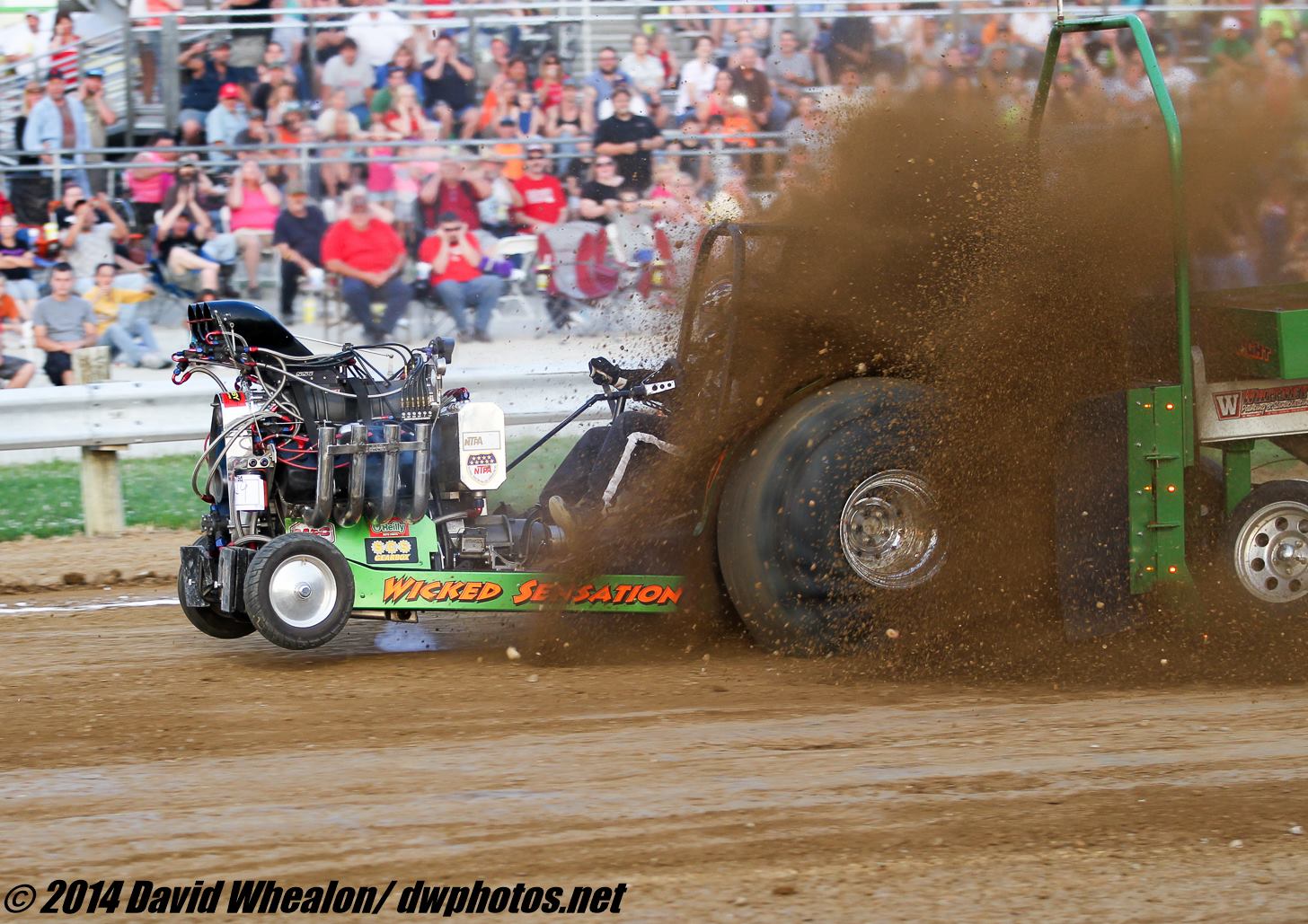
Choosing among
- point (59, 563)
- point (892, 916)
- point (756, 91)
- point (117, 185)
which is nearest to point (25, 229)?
point (117, 185)

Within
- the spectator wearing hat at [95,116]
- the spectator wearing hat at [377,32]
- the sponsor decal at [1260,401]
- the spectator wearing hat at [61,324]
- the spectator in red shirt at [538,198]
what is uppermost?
the spectator wearing hat at [377,32]

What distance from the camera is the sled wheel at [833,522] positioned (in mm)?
5484

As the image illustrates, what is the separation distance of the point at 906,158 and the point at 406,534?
92.5 inches

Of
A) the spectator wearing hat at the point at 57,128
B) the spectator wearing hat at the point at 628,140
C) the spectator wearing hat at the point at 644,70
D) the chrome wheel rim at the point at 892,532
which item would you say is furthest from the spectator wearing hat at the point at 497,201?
the chrome wheel rim at the point at 892,532

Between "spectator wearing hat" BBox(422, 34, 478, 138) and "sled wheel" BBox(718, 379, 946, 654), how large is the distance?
7.43 meters

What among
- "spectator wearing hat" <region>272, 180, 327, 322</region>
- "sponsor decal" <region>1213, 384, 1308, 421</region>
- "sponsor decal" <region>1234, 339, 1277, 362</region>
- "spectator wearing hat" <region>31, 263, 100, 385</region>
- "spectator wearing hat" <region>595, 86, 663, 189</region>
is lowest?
"sponsor decal" <region>1213, 384, 1308, 421</region>

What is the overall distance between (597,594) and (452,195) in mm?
6851

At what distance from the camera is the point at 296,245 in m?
11.6

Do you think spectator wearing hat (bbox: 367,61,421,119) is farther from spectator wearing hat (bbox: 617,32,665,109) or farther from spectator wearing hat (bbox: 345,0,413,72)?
→ spectator wearing hat (bbox: 617,32,665,109)

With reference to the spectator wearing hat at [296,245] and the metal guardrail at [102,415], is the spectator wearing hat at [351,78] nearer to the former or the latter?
the spectator wearing hat at [296,245]

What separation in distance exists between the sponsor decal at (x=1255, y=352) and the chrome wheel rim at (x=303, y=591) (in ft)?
11.1

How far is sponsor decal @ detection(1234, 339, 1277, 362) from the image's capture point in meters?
5.51

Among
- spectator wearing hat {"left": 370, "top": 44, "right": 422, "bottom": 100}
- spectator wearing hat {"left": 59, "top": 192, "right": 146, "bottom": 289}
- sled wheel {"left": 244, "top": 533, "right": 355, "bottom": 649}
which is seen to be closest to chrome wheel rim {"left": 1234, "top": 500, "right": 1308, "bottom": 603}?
sled wheel {"left": 244, "top": 533, "right": 355, "bottom": 649}

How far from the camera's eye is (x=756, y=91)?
1248 cm
